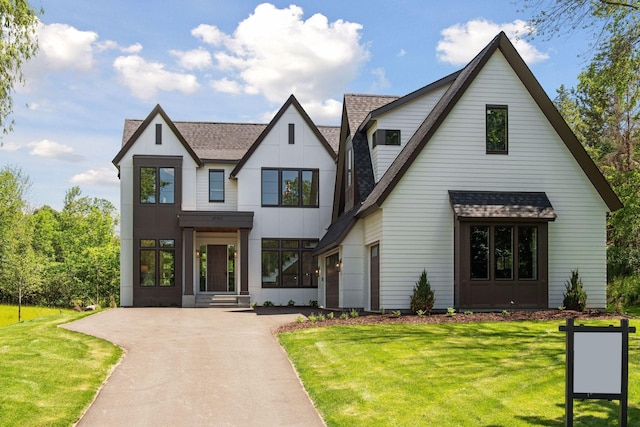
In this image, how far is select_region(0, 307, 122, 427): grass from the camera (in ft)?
27.7

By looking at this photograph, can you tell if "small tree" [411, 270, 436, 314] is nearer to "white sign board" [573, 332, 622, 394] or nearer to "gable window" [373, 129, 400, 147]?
"gable window" [373, 129, 400, 147]

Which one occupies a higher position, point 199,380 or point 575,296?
point 575,296

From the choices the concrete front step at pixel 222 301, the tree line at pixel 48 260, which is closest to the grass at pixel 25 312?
the tree line at pixel 48 260

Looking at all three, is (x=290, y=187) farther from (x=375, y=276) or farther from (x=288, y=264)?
(x=375, y=276)

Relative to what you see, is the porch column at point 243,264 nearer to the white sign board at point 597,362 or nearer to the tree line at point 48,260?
the tree line at point 48,260

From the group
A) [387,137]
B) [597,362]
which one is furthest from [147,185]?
[597,362]

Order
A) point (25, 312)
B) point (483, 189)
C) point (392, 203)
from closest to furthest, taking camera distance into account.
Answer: point (392, 203), point (483, 189), point (25, 312)

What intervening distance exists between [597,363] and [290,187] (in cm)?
2067

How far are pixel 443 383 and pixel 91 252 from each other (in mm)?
34591

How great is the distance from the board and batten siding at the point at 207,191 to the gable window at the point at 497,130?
11.9 meters

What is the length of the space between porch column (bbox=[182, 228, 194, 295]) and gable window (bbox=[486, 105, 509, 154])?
40.5 ft

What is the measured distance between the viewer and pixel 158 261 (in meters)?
26.4

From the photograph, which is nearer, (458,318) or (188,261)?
(458,318)

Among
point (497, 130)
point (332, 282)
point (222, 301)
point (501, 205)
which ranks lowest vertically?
point (222, 301)
